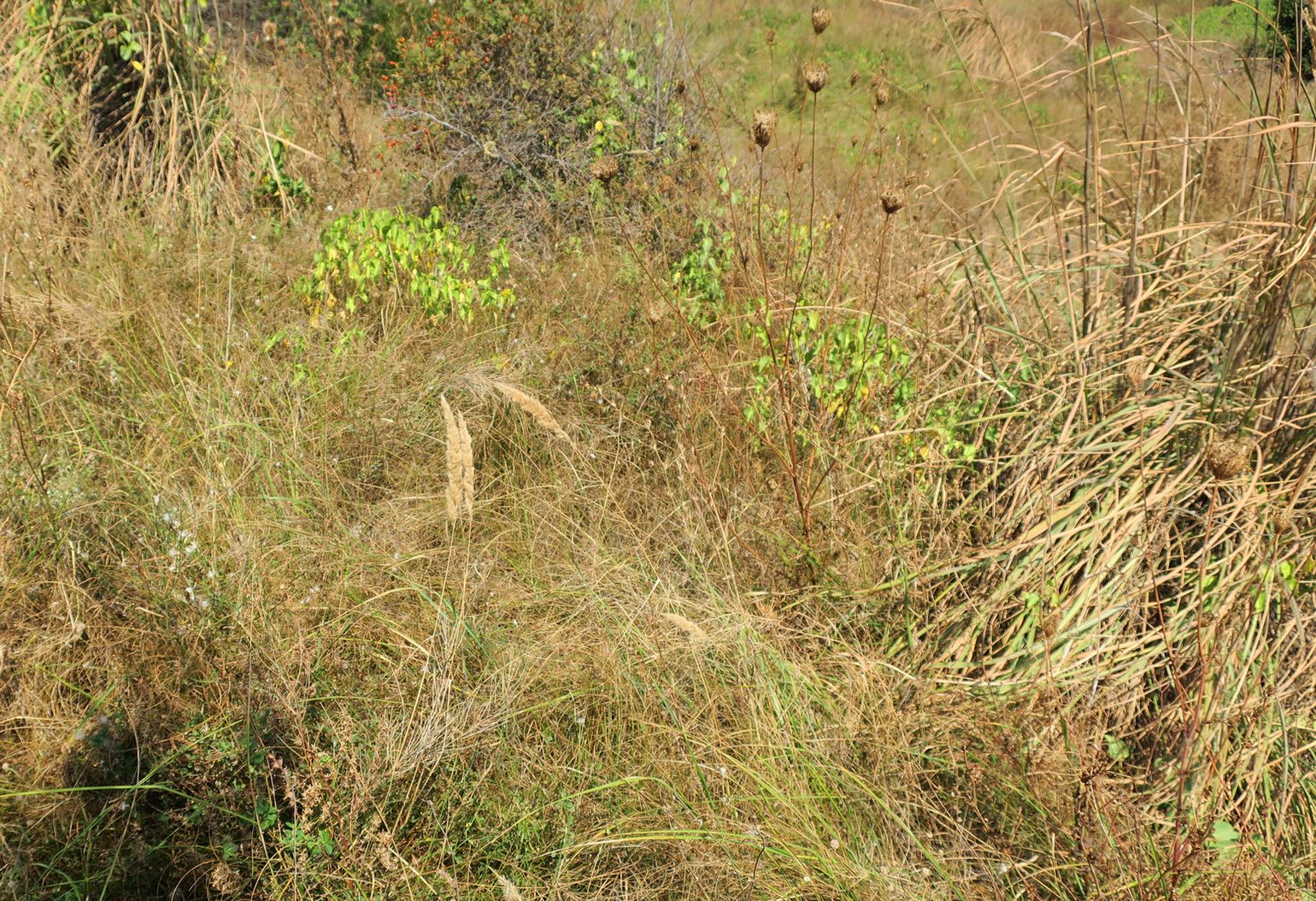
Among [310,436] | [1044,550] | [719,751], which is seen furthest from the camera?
[310,436]

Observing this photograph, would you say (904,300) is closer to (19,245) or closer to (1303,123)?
(1303,123)

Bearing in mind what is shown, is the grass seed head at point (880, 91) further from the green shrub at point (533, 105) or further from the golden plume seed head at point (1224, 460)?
the green shrub at point (533, 105)

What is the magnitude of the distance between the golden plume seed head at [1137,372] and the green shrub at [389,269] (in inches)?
76.1

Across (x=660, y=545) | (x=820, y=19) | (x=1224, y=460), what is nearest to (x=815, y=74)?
(x=820, y=19)

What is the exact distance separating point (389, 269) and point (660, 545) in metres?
1.48

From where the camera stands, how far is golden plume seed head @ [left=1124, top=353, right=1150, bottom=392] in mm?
2489

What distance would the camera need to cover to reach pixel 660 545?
2666mm

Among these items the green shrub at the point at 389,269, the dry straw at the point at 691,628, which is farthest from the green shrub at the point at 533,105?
the dry straw at the point at 691,628

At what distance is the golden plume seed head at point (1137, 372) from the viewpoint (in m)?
2.49

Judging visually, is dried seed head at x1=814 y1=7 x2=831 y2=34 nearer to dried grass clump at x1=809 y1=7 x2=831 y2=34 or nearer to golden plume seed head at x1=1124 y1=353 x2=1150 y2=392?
dried grass clump at x1=809 y1=7 x2=831 y2=34

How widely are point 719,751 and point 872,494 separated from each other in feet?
3.42

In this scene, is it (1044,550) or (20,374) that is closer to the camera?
(1044,550)

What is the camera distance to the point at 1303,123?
2.02m

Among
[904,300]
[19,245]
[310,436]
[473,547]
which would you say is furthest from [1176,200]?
[19,245]
